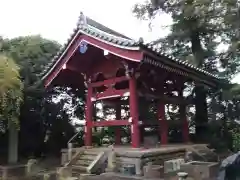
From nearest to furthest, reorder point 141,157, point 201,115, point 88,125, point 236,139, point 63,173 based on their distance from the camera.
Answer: point 141,157
point 63,173
point 88,125
point 201,115
point 236,139

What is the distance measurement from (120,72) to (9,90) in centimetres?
448

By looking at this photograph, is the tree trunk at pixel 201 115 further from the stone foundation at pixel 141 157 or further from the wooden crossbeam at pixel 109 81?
the wooden crossbeam at pixel 109 81

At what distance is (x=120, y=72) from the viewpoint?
12141 millimetres

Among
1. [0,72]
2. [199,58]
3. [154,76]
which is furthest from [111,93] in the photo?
[199,58]

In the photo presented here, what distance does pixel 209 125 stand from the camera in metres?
14.2

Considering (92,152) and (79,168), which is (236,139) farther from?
(79,168)

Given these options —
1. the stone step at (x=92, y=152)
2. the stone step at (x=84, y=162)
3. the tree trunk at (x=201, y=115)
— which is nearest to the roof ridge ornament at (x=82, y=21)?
the stone step at (x=92, y=152)

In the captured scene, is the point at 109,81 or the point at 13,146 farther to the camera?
the point at 13,146

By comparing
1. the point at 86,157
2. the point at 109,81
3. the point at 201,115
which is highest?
the point at 109,81

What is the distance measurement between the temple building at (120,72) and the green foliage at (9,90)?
1643 mm

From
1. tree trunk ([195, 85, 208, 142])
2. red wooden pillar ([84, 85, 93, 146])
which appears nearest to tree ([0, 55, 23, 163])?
red wooden pillar ([84, 85, 93, 146])

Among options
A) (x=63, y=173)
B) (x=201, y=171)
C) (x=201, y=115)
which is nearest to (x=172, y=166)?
(x=201, y=171)

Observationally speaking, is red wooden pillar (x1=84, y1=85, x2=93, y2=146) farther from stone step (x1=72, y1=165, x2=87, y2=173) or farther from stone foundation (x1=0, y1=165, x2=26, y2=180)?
stone foundation (x1=0, y1=165, x2=26, y2=180)

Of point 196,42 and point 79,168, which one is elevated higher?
point 196,42
